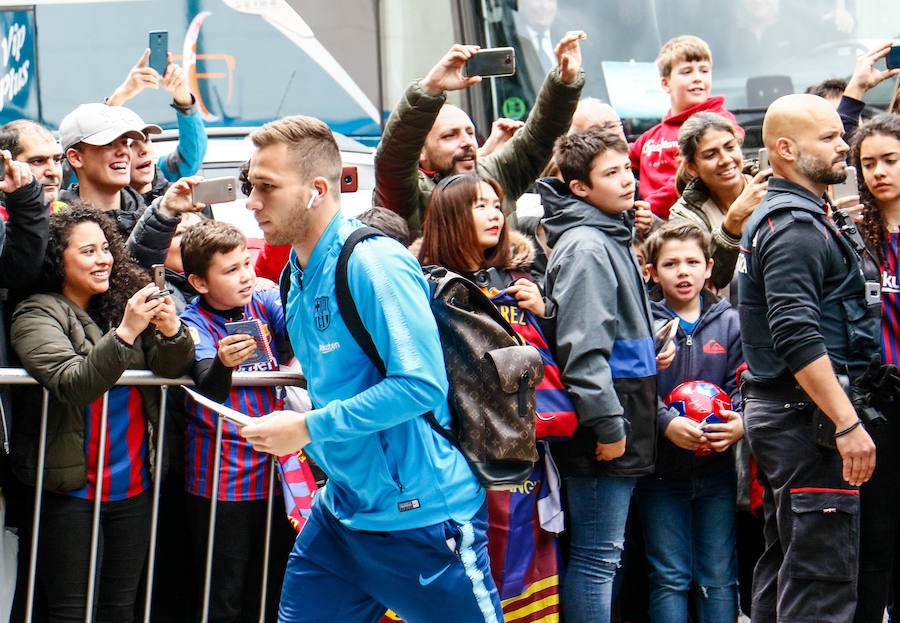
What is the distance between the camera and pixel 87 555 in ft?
16.9

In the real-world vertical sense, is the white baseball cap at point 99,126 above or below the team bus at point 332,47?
below

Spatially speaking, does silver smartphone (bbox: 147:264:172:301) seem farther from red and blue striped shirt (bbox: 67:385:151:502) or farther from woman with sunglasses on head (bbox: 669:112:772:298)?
woman with sunglasses on head (bbox: 669:112:772:298)

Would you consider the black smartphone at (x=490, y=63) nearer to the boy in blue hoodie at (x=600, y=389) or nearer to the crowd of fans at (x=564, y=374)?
the crowd of fans at (x=564, y=374)

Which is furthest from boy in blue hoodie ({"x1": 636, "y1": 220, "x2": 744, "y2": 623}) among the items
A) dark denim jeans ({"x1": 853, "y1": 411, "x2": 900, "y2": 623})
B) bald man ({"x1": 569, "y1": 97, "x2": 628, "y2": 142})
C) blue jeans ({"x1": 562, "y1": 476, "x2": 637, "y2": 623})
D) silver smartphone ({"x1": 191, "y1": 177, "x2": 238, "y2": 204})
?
silver smartphone ({"x1": 191, "y1": 177, "x2": 238, "y2": 204})

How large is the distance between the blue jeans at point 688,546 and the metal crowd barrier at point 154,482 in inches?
62.7

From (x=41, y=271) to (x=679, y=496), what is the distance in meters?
2.75

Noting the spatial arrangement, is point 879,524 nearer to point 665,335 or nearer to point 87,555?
point 665,335

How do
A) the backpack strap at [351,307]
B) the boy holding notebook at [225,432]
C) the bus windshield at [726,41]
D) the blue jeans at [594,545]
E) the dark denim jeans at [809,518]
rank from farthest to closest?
the bus windshield at [726,41]
the boy holding notebook at [225,432]
the blue jeans at [594,545]
the dark denim jeans at [809,518]
the backpack strap at [351,307]

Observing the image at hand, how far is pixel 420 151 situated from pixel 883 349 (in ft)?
6.93

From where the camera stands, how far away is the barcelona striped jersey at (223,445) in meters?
5.45

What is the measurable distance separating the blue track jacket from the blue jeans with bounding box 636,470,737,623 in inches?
65.8

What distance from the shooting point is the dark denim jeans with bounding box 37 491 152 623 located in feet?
16.8

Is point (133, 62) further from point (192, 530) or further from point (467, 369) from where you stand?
point (467, 369)

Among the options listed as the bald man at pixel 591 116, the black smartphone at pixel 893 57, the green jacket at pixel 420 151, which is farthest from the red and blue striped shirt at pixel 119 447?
the black smartphone at pixel 893 57
